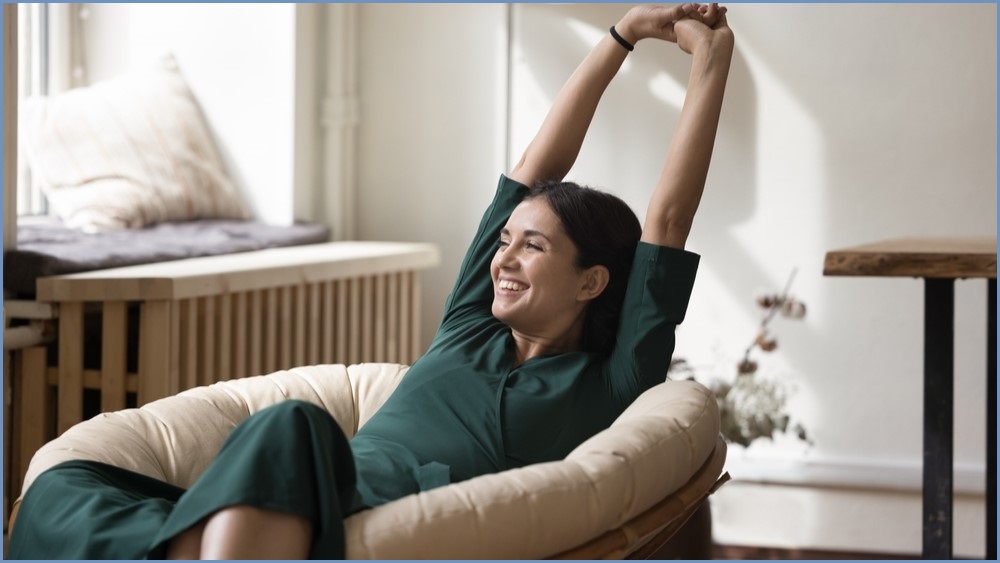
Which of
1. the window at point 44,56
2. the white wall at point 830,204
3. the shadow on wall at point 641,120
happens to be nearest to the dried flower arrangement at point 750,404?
the white wall at point 830,204

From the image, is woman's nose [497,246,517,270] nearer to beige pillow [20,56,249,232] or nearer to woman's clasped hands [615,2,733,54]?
woman's clasped hands [615,2,733,54]

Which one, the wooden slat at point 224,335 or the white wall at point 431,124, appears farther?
the white wall at point 431,124

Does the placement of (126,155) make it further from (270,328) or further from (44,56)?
(270,328)

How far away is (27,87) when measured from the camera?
11.0 feet

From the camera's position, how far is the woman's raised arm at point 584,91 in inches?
76.4

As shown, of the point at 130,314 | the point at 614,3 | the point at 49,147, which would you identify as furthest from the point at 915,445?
the point at 49,147

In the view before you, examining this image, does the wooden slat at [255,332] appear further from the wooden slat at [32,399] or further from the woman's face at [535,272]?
the woman's face at [535,272]

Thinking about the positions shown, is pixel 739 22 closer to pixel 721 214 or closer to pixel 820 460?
pixel 721 214

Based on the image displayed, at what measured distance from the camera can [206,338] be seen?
2.52m

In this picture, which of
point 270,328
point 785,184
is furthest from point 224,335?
point 785,184

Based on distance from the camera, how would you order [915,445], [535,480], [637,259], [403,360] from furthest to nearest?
1. [403,360]
2. [915,445]
3. [637,259]
4. [535,480]

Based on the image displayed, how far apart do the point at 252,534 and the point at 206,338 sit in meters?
1.38

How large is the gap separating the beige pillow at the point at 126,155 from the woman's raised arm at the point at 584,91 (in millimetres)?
1530

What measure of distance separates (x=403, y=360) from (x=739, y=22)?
1411 mm
